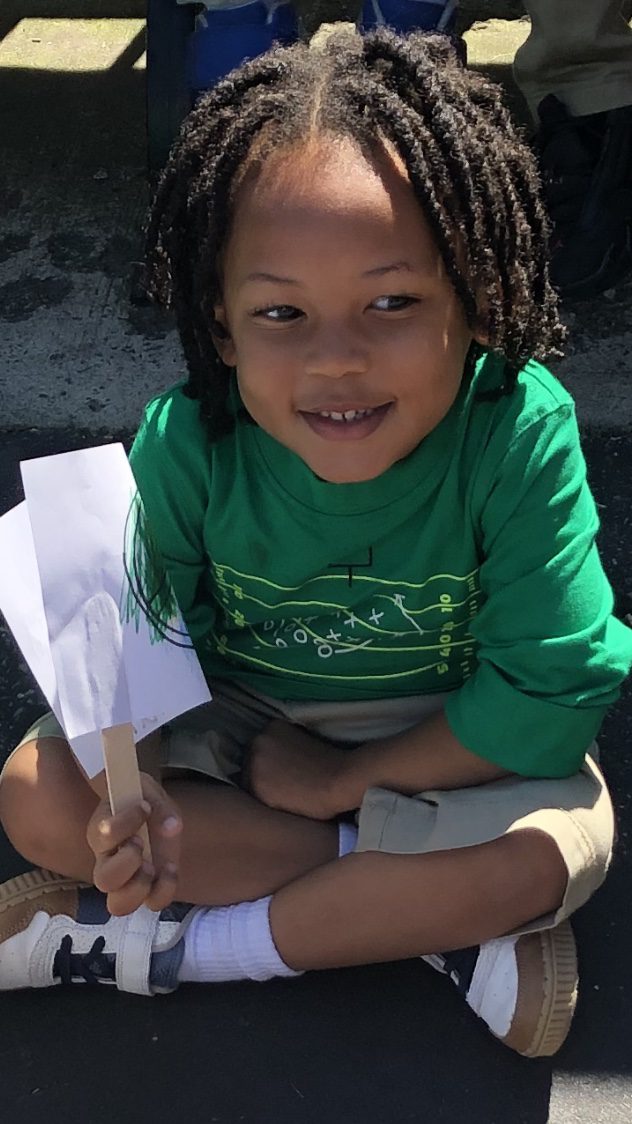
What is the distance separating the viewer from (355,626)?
1826 millimetres

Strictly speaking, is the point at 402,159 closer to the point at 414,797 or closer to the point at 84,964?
the point at 414,797

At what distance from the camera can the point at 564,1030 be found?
5.54ft

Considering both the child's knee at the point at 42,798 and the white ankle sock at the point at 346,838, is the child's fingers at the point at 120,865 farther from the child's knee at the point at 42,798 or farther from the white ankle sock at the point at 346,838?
the white ankle sock at the point at 346,838

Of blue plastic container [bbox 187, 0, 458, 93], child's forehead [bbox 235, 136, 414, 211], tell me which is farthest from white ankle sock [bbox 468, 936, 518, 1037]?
blue plastic container [bbox 187, 0, 458, 93]

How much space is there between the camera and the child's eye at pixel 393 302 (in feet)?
4.99

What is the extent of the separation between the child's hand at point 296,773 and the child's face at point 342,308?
0.47 m

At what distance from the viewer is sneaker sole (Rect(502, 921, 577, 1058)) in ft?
5.50

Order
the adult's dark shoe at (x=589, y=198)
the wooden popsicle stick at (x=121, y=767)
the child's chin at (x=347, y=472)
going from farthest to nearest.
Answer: the adult's dark shoe at (x=589, y=198), the child's chin at (x=347, y=472), the wooden popsicle stick at (x=121, y=767)

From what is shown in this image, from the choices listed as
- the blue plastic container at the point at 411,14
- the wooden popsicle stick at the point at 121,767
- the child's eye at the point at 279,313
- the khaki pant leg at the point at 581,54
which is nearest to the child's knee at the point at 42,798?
the wooden popsicle stick at the point at 121,767

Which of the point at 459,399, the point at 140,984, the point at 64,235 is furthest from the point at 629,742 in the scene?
the point at 64,235

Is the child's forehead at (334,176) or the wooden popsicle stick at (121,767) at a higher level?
Answer: the child's forehead at (334,176)

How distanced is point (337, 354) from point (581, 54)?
193 centimetres

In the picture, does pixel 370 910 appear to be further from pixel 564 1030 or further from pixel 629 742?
pixel 629 742

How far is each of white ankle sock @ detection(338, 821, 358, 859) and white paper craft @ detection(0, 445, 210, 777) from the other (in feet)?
1.47
